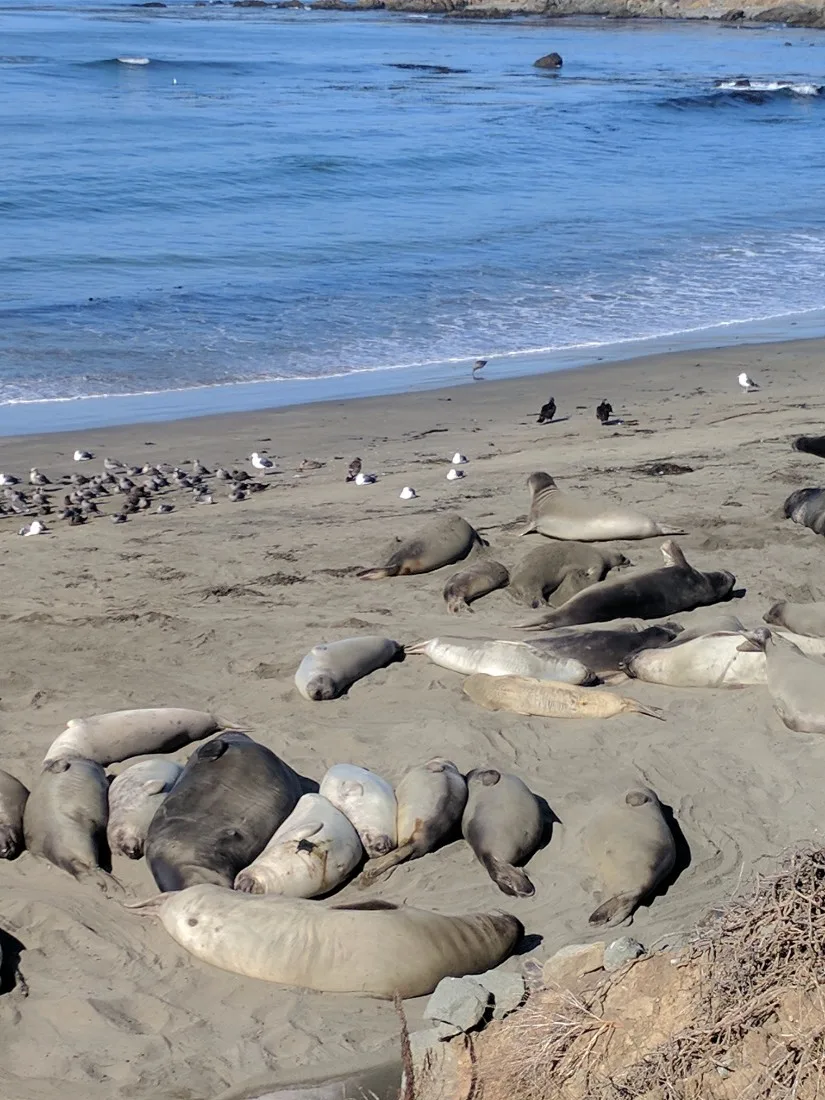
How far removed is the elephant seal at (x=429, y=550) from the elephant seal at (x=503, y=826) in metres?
2.68

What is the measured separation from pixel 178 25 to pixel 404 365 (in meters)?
57.5

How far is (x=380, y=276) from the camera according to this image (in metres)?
Answer: 18.3

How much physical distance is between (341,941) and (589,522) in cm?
446

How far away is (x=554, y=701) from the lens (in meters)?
6.15

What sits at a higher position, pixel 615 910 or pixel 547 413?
pixel 615 910

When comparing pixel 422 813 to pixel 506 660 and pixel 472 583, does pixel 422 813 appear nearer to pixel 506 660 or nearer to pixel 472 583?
pixel 506 660

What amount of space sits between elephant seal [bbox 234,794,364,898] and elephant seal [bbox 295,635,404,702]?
1260 mm

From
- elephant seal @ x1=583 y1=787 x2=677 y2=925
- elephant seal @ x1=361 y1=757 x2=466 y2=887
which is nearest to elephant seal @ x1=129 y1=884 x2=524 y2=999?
elephant seal @ x1=583 y1=787 x2=677 y2=925

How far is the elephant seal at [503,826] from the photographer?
16.1 ft

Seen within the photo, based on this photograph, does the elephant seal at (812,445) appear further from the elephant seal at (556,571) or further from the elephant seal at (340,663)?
the elephant seal at (340,663)

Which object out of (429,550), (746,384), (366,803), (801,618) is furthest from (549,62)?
(366,803)

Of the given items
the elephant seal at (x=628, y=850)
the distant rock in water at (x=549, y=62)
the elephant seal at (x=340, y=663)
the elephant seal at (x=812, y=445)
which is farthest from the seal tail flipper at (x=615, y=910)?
the distant rock in water at (x=549, y=62)

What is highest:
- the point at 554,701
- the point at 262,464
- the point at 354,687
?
the point at 554,701

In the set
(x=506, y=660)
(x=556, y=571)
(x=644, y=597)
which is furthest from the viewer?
(x=556, y=571)
